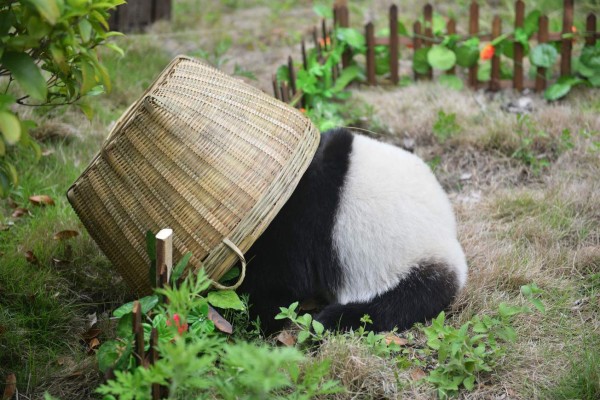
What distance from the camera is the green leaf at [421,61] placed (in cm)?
468

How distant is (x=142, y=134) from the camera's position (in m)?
2.30

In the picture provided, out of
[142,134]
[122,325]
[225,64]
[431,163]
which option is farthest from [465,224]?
[225,64]

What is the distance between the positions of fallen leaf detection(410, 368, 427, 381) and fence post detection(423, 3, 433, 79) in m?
3.03

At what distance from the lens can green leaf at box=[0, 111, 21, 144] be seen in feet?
5.13

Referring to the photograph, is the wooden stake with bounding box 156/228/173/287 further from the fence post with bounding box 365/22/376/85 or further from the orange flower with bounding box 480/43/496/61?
the orange flower with bounding box 480/43/496/61

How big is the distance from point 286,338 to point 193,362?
36.6 inches

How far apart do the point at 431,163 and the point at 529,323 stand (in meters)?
1.45

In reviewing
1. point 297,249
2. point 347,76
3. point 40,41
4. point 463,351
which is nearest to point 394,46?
point 347,76

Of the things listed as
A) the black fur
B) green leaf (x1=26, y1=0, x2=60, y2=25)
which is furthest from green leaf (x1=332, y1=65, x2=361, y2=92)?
green leaf (x1=26, y1=0, x2=60, y2=25)

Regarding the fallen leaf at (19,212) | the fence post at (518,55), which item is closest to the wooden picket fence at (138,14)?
the fallen leaf at (19,212)

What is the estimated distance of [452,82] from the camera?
4.63 meters

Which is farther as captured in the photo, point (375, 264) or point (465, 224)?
point (465, 224)

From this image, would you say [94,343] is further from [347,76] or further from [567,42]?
[567,42]

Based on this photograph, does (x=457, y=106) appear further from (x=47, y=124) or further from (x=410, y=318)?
(x=47, y=124)
